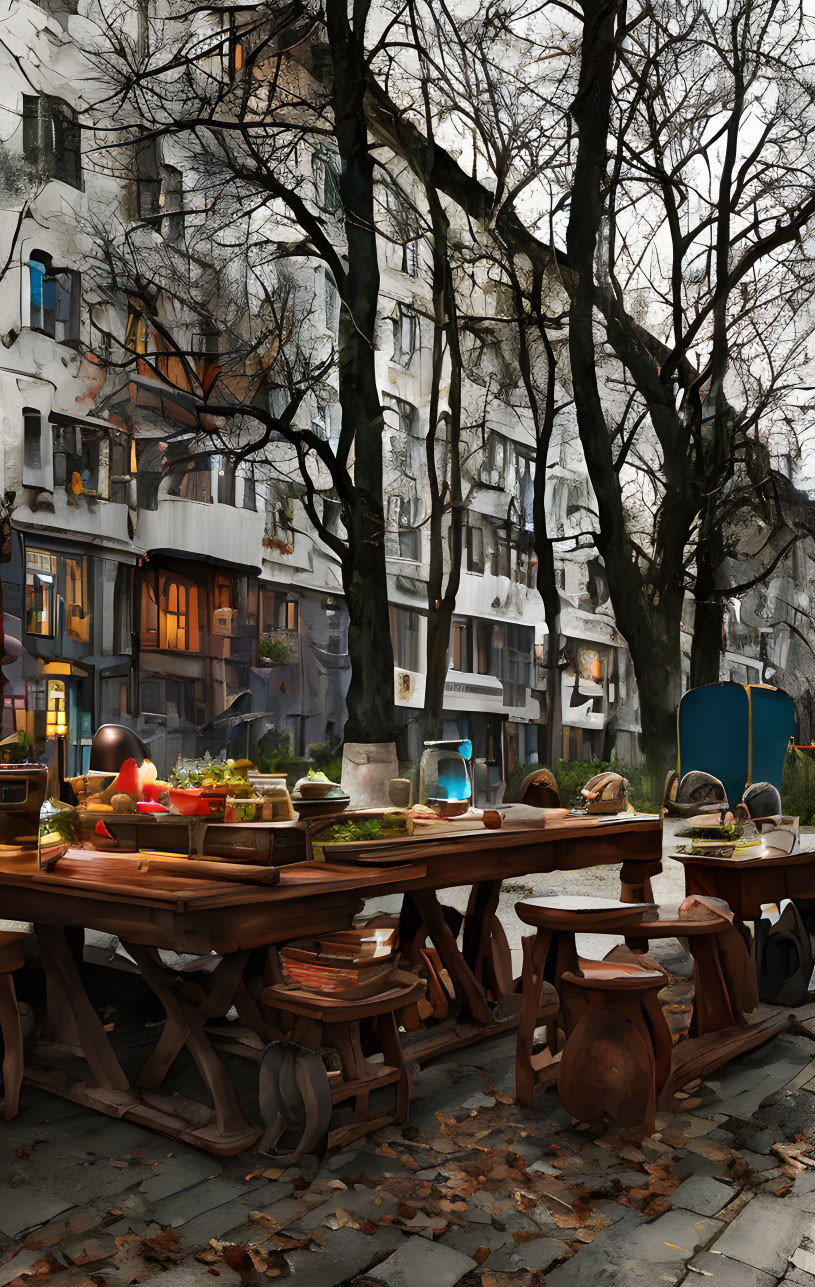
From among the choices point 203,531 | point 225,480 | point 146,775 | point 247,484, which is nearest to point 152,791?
point 146,775

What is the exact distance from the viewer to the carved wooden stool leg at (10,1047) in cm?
294

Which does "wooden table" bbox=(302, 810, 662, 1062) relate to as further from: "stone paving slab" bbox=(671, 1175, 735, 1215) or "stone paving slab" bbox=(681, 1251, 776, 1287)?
"stone paving slab" bbox=(681, 1251, 776, 1287)

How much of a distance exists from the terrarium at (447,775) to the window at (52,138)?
4473 mm

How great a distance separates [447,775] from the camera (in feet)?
12.1

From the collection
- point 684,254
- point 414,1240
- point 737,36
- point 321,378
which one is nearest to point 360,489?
point 321,378

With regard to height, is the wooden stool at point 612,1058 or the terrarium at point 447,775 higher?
the terrarium at point 447,775

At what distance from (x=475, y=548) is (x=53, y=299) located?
3651 millimetres

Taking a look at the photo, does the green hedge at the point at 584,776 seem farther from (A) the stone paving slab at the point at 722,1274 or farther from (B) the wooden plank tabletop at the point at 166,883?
(A) the stone paving slab at the point at 722,1274

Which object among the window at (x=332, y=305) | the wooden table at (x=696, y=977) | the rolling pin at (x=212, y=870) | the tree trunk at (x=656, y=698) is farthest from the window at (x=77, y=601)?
the tree trunk at (x=656, y=698)

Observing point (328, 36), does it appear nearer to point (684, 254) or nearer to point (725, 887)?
point (684, 254)

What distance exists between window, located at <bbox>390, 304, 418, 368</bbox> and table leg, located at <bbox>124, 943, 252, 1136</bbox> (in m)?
5.93

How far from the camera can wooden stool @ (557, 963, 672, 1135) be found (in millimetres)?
2916

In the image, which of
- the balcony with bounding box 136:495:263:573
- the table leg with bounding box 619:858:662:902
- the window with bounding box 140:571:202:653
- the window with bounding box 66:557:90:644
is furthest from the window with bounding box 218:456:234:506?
the table leg with bounding box 619:858:662:902

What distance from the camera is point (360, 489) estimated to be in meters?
7.54
